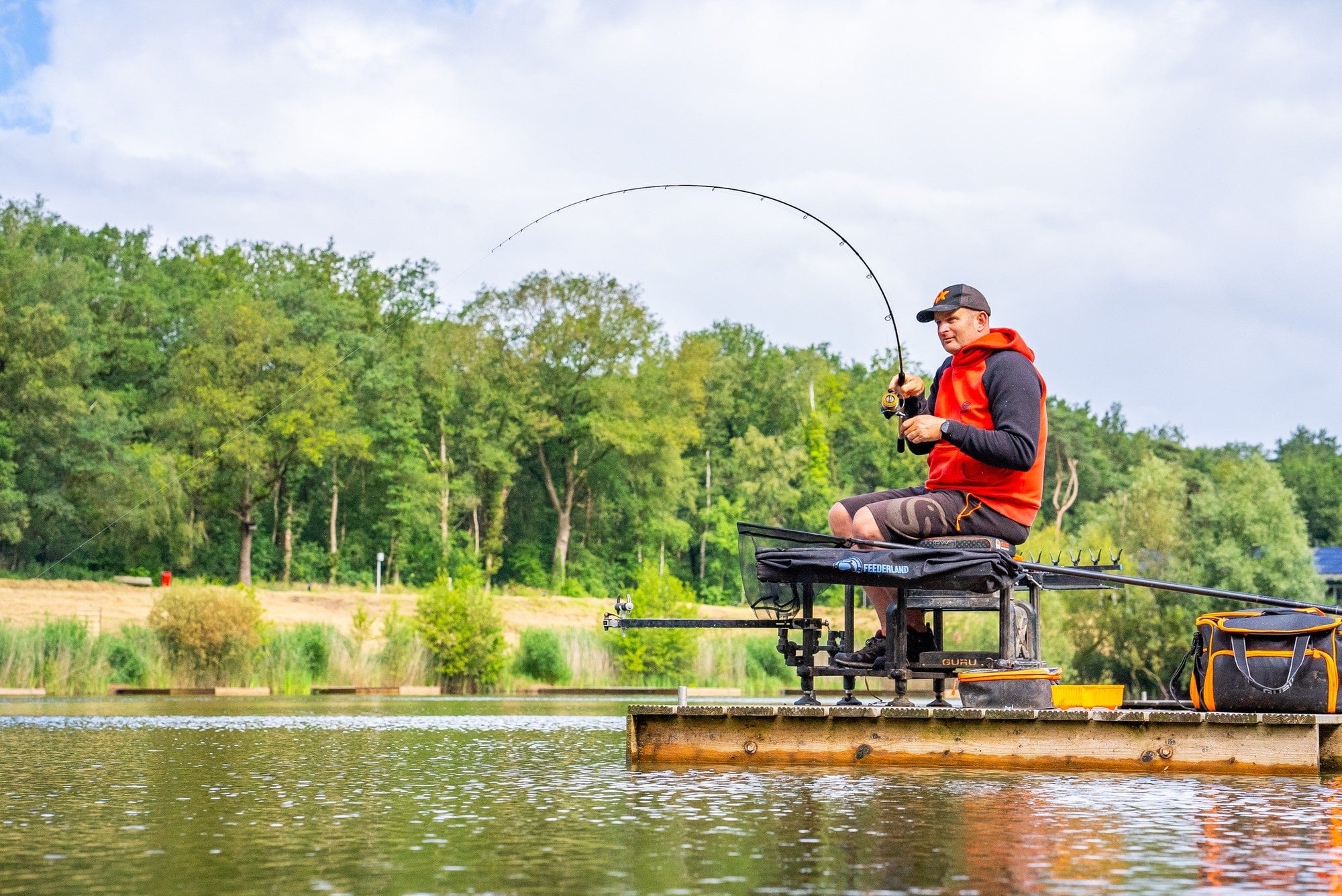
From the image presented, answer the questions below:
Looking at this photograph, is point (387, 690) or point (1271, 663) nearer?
point (1271, 663)

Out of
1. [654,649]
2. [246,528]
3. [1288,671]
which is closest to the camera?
[1288,671]

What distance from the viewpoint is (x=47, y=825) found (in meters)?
7.13

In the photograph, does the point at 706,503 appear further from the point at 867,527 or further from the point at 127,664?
the point at 867,527

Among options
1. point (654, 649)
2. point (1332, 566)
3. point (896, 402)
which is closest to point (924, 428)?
point (896, 402)

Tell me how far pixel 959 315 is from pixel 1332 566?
257ft

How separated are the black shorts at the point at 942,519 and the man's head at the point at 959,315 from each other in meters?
0.91

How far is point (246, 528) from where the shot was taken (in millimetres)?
63562

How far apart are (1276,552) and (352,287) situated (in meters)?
46.7

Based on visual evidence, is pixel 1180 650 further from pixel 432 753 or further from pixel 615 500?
pixel 615 500

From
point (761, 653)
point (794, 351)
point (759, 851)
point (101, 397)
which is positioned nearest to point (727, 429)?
point (794, 351)

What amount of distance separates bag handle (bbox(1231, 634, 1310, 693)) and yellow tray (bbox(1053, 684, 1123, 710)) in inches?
32.4

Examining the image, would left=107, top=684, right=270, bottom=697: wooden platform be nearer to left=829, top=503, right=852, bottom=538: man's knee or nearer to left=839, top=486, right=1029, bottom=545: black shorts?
left=829, top=503, right=852, bottom=538: man's knee

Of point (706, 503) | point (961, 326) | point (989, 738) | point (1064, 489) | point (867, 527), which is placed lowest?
point (989, 738)

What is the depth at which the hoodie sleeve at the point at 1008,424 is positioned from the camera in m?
9.32
